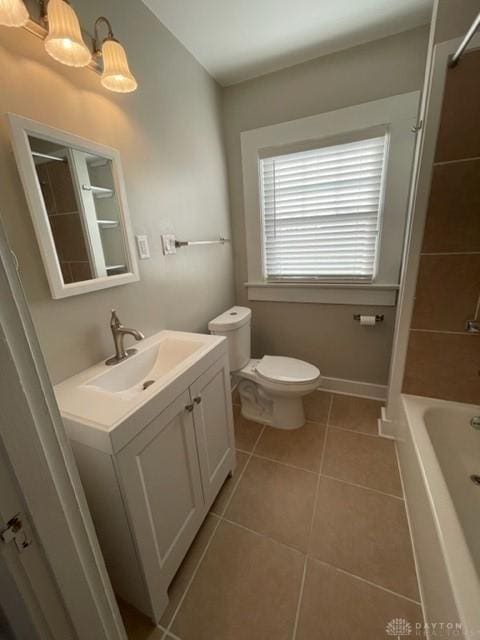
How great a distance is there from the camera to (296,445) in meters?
1.70

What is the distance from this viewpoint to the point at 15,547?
42 centimetres

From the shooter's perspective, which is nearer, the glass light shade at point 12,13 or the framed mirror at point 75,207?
the glass light shade at point 12,13

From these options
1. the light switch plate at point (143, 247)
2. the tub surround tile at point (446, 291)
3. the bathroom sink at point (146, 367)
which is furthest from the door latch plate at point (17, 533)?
the tub surround tile at point (446, 291)

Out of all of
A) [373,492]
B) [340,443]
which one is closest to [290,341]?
[340,443]

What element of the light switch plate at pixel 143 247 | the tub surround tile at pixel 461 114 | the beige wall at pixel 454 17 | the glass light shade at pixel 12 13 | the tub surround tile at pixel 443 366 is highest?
the beige wall at pixel 454 17

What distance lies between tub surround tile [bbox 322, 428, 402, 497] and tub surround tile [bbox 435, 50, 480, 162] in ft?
5.30

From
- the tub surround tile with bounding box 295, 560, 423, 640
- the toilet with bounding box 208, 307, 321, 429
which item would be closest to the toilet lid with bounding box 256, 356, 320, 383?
the toilet with bounding box 208, 307, 321, 429

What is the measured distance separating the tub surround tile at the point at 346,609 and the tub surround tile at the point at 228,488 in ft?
1.54

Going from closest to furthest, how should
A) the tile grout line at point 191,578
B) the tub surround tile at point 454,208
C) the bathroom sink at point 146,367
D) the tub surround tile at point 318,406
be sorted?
1. the tile grout line at point 191,578
2. the bathroom sink at point 146,367
3. the tub surround tile at point 454,208
4. the tub surround tile at point 318,406

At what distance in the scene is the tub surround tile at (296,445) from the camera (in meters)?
1.58

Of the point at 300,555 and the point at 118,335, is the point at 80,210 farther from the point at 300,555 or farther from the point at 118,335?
the point at 300,555

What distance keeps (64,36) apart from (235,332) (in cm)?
149

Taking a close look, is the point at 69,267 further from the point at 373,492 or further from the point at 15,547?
the point at 373,492

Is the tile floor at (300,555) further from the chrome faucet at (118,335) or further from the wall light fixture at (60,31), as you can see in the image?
the wall light fixture at (60,31)
